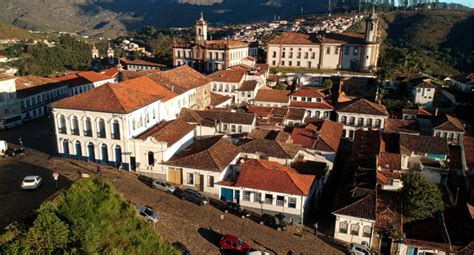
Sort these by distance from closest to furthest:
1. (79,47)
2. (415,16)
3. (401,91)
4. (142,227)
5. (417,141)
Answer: (142,227) < (417,141) < (401,91) < (79,47) < (415,16)

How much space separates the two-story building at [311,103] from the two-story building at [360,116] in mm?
3187

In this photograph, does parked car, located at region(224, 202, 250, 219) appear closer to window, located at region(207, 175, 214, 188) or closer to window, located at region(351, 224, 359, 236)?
window, located at region(207, 175, 214, 188)

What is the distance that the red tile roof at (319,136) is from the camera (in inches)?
1578

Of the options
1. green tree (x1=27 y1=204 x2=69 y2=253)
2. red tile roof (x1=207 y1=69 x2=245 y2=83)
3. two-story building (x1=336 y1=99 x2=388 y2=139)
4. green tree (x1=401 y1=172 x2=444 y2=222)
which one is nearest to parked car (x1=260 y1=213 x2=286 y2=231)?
green tree (x1=401 y1=172 x2=444 y2=222)

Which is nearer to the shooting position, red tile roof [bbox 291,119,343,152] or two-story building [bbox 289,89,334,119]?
red tile roof [bbox 291,119,343,152]

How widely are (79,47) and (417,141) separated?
11385cm

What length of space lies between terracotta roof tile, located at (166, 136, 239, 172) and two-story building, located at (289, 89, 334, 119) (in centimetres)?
2225

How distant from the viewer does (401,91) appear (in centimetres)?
6475

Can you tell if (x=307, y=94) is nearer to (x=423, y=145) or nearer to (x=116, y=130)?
(x=423, y=145)

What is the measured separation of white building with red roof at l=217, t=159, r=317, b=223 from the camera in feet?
96.6

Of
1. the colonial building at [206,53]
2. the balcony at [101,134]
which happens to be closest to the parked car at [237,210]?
the balcony at [101,134]

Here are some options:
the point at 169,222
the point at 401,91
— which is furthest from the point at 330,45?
the point at 169,222

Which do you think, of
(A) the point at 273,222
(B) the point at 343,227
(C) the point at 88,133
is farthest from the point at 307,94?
(C) the point at 88,133

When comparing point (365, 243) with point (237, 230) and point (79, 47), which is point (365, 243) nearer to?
point (237, 230)
